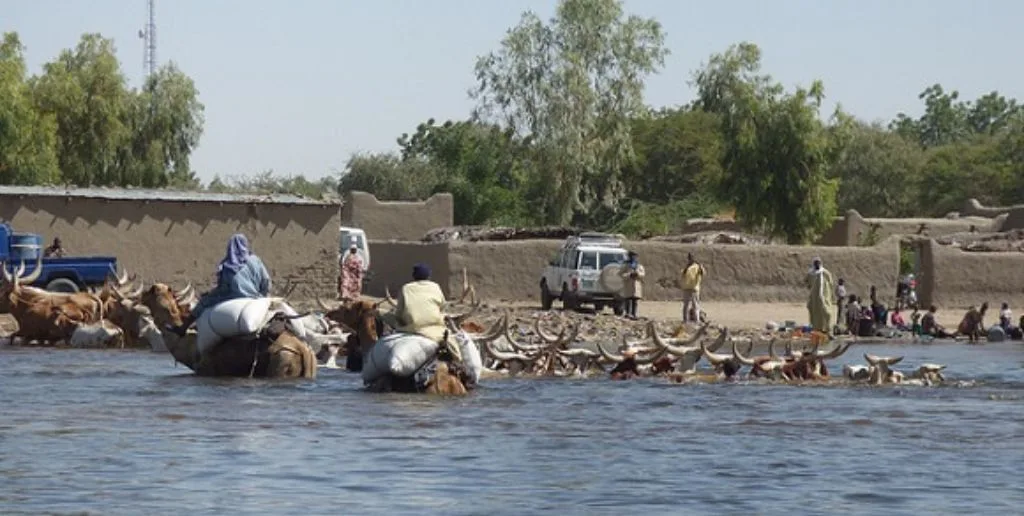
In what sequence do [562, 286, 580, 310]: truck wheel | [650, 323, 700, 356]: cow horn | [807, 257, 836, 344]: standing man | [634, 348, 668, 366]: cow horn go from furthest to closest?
[562, 286, 580, 310]: truck wheel < [807, 257, 836, 344]: standing man < [634, 348, 668, 366]: cow horn < [650, 323, 700, 356]: cow horn

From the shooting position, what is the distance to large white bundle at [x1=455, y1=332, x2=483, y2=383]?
1977 cm

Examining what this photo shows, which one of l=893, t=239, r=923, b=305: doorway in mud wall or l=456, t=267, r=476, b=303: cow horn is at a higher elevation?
l=893, t=239, r=923, b=305: doorway in mud wall

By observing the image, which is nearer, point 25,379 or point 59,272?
point 25,379

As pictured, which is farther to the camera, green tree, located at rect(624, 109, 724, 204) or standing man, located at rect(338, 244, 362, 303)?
green tree, located at rect(624, 109, 724, 204)

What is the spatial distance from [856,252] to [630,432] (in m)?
26.5

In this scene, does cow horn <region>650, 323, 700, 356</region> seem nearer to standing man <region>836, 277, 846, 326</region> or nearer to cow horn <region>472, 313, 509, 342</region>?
cow horn <region>472, 313, 509, 342</region>

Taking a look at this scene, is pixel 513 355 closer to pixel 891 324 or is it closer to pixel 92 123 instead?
pixel 891 324

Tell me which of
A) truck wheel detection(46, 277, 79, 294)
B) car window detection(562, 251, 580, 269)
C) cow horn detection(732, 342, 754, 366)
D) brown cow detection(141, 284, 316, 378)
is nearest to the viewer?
brown cow detection(141, 284, 316, 378)

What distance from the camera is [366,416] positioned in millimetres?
17984

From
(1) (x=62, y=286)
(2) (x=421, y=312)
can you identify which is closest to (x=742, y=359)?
(2) (x=421, y=312)

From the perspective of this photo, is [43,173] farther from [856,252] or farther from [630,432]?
[630,432]

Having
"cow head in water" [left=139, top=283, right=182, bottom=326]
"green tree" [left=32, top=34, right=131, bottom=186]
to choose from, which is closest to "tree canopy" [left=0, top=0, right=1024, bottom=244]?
"green tree" [left=32, top=34, right=131, bottom=186]

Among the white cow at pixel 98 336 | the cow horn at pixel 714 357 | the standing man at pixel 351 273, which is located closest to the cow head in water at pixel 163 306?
the white cow at pixel 98 336

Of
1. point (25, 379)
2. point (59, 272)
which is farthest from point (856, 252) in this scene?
point (25, 379)
